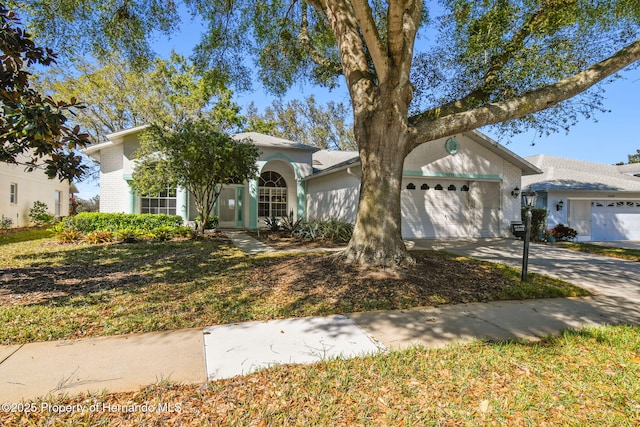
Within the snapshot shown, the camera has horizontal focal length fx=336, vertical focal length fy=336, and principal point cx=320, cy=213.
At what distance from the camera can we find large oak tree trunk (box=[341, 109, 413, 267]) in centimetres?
646

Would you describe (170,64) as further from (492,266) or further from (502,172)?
(492,266)

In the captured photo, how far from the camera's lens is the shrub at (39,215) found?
60.7 feet

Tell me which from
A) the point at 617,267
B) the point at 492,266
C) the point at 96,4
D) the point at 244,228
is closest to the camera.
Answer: the point at 492,266

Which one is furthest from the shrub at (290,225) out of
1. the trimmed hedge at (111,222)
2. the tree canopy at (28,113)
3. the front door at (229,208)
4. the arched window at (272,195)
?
the tree canopy at (28,113)

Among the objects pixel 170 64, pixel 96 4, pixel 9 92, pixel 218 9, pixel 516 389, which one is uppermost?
pixel 170 64

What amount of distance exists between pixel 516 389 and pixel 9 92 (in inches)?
256

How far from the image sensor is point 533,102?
642 cm

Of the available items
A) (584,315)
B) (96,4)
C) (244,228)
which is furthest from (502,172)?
(96,4)

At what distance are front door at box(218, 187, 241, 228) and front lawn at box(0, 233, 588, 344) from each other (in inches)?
347

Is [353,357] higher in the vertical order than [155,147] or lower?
lower

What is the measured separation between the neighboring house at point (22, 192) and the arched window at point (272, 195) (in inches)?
383

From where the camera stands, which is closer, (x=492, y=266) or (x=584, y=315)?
(x=584, y=315)

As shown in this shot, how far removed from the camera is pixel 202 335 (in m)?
3.76

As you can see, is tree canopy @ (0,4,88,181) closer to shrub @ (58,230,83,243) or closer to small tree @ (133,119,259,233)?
small tree @ (133,119,259,233)
